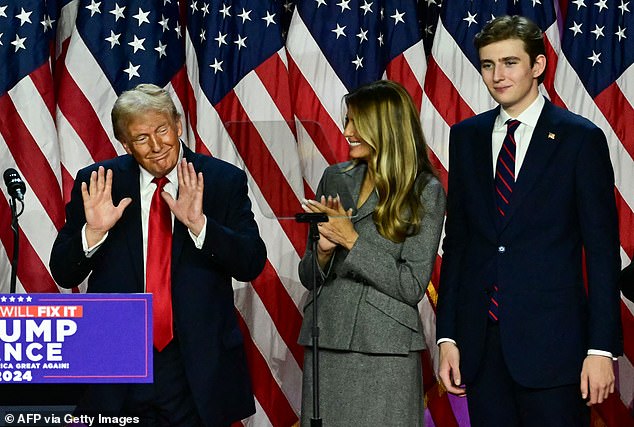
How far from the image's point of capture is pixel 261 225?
460cm

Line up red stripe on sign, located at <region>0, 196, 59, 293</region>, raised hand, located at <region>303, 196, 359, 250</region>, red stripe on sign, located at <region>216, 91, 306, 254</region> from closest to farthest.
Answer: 1. raised hand, located at <region>303, 196, 359, 250</region>
2. red stripe on sign, located at <region>216, 91, 306, 254</region>
3. red stripe on sign, located at <region>0, 196, 59, 293</region>

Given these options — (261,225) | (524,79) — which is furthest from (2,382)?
(261,225)

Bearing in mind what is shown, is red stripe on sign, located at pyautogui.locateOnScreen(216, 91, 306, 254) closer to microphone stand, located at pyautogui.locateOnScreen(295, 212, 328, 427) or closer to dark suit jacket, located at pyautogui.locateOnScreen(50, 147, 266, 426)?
dark suit jacket, located at pyautogui.locateOnScreen(50, 147, 266, 426)

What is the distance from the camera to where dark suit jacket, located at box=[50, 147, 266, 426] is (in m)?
3.00

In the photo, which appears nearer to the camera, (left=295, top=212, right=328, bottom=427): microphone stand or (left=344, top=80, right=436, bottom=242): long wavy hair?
(left=295, top=212, right=328, bottom=427): microphone stand

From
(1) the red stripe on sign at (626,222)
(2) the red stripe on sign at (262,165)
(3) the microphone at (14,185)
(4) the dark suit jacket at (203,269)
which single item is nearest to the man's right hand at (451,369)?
(4) the dark suit jacket at (203,269)

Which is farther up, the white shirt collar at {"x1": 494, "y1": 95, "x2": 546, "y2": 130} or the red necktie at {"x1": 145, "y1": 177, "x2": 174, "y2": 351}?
the white shirt collar at {"x1": 494, "y1": 95, "x2": 546, "y2": 130}

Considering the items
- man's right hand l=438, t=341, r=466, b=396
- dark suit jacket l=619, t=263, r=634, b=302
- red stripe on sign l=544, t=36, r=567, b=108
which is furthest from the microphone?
red stripe on sign l=544, t=36, r=567, b=108

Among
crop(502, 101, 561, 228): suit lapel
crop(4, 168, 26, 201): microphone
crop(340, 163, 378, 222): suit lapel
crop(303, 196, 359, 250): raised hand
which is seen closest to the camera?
crop(502, 101, 561, 228): suit lapel

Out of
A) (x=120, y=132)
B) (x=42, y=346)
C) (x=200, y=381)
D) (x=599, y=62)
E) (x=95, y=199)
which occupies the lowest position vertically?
(x=200, y=381)

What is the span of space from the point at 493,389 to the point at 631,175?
2031 mm

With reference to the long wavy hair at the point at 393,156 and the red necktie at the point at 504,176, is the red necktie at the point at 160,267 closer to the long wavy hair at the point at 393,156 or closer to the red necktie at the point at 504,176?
the long wavy hair at the point at 393,156

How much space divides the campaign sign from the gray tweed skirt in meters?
1.02

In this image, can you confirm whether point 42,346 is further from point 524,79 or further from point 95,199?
point 524,79
